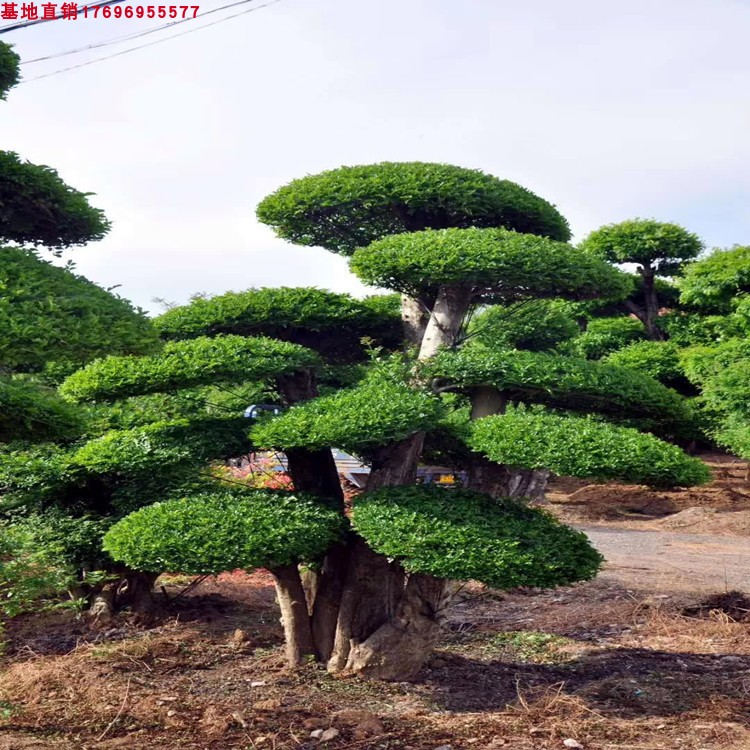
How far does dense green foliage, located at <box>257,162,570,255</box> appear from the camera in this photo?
6137 mm

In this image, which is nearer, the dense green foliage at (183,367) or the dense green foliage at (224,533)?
the dense green foliage at (224,533)

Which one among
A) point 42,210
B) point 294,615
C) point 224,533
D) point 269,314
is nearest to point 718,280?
point 269,314

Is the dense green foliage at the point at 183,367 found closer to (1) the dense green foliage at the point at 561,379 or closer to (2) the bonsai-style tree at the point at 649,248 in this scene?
(1) the dense green foliage at the point at 561,379

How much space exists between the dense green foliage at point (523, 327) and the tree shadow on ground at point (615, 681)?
7.43 ft

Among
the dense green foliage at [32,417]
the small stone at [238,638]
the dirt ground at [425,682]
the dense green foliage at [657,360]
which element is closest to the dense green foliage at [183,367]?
the dense green foliage at [32,417]

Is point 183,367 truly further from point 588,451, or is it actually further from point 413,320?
point 588,451

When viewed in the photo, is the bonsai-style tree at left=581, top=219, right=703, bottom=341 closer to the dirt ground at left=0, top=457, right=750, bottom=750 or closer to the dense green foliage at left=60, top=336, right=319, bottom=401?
the dirt ground at left=0, top=457, right=750, bottom=750

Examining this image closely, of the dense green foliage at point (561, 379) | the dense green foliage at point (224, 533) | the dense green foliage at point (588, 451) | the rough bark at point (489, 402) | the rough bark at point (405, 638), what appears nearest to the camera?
the dense green foliage at point (588, 451)

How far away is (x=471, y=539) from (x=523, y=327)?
2.95 metres

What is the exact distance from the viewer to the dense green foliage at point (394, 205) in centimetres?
614

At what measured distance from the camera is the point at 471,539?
16.3ft

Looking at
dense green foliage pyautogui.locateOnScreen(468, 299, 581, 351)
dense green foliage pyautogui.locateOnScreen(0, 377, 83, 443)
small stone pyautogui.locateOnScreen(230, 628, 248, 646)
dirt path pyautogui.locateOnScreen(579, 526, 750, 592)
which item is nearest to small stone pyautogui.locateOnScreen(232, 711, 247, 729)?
small stone pyautogui.locateOnScreen(230, 628, 248, 646)

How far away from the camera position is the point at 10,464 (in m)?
6.84

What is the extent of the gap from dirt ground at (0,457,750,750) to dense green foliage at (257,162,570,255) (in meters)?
2.86
